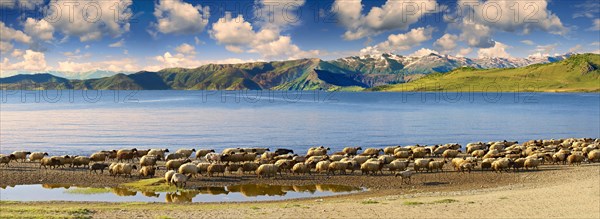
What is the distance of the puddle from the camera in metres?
34.7

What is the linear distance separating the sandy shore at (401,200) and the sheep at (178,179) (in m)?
1.14

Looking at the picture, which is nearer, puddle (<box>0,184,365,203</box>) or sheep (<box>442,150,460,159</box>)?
puddle (<box>0,184,365,203</box>)

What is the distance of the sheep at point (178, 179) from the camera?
1500 inches

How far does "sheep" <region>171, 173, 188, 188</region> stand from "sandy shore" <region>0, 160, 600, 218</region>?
3.74ft

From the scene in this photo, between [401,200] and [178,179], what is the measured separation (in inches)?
691

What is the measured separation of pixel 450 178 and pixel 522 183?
5.84 m

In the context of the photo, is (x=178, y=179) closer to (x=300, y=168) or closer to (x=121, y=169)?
(x=121, y=169)

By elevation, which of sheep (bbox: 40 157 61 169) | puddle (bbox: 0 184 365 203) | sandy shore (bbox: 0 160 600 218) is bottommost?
puddle (bbox: 0 184 365 203)

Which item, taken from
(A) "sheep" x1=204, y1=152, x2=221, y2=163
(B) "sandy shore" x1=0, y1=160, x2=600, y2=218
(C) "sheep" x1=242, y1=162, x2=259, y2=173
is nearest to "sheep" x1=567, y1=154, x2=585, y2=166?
(B) "sandy shore" x1=0, y1=160, x2=600, y2=218

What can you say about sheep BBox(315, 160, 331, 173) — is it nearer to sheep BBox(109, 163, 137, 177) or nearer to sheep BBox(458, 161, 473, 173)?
sheep BBox(458, 161, 473, 173)

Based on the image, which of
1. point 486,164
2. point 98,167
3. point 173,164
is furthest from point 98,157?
point 486,164

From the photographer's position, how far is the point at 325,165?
45000 mm

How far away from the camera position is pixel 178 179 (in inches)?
1497

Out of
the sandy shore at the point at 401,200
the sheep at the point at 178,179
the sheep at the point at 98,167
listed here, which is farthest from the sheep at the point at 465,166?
the sheep at the point at 98,167
